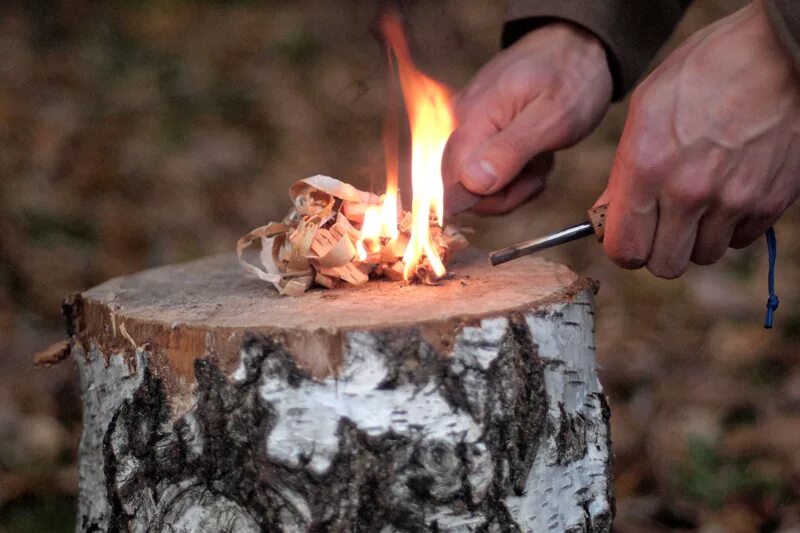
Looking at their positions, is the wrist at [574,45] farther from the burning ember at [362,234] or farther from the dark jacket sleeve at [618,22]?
the burning ember at [362,234]

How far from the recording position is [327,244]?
1353 millimetres

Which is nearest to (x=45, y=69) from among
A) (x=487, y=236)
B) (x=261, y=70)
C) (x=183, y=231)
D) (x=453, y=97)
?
(x=261, y=70)

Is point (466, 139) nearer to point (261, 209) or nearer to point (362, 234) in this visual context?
point (362, 234)

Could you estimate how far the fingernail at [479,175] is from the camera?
158cm

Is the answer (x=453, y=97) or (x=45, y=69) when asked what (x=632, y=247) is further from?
(x=45, y=69)

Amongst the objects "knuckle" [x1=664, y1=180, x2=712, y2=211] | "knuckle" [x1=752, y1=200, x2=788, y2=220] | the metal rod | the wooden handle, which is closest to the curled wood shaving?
the metal rod

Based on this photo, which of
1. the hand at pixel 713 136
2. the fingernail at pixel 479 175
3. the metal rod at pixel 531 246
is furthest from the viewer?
the fingernail at pixel 479 175

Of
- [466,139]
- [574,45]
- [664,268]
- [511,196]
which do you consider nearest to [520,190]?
[511,196]

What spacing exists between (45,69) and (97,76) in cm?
26

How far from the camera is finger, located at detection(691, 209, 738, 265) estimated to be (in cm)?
137

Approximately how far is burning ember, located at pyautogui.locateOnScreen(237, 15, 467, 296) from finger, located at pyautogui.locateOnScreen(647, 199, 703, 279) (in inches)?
12.6

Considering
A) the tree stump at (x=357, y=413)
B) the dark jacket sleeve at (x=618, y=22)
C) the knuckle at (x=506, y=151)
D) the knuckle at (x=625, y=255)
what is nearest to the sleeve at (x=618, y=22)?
the dark jacket sleeve at (x=618, y=22)

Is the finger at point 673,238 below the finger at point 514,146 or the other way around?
below

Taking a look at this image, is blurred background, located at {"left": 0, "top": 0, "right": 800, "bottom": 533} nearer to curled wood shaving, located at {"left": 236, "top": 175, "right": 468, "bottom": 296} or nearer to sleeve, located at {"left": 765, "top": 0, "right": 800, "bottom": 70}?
curled wood shaving, located at {"left": 236, "top": 175, "right": 468, "bottom": 296}
